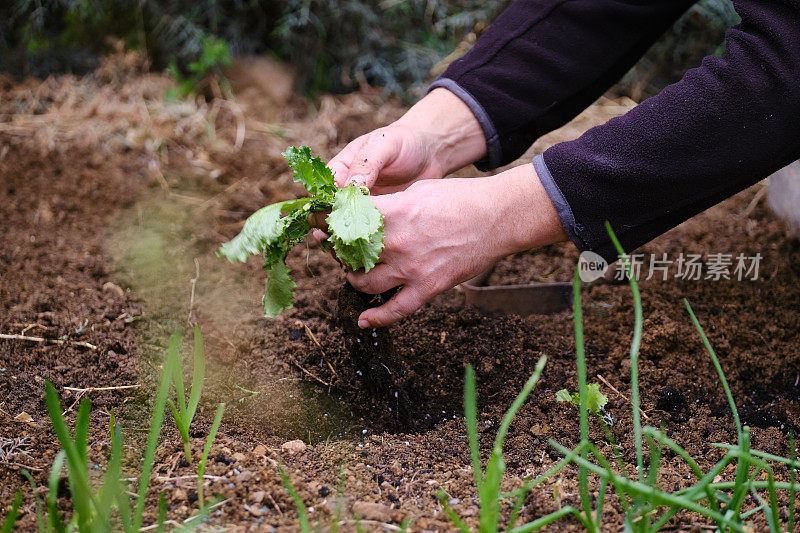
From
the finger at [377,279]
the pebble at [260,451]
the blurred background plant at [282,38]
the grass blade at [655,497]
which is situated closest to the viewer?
the grass blade at [655,497]

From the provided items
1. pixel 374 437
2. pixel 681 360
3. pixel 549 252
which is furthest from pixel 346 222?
pixel 549 252

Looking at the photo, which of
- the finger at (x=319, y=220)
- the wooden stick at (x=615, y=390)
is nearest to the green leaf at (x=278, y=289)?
the finger at (x=319, y=220)

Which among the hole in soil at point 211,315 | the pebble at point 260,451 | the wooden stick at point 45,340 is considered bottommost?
the hole in soil at point 211,315

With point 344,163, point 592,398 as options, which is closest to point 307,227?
point 344,163

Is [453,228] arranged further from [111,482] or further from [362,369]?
[111,482]

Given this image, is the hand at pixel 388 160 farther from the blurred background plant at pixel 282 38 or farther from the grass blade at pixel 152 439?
the blurred background plant at pixel 282 38

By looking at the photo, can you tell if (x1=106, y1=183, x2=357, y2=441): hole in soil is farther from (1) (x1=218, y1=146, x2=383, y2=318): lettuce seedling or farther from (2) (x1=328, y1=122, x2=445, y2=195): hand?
(2) (x1=328, y1=122, x2=445, y2=195): hand

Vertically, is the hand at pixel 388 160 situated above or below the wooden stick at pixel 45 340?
above

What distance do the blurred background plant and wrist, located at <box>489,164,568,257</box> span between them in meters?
2.13

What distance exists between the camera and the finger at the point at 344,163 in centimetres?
172

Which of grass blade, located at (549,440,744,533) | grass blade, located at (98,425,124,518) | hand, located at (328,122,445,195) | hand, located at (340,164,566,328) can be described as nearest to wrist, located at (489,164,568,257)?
hand, located at (340,164,566,328)

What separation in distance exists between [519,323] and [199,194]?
5.36ft

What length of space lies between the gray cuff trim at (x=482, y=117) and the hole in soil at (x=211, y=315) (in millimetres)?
906

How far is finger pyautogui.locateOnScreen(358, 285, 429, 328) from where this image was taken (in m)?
1.59
